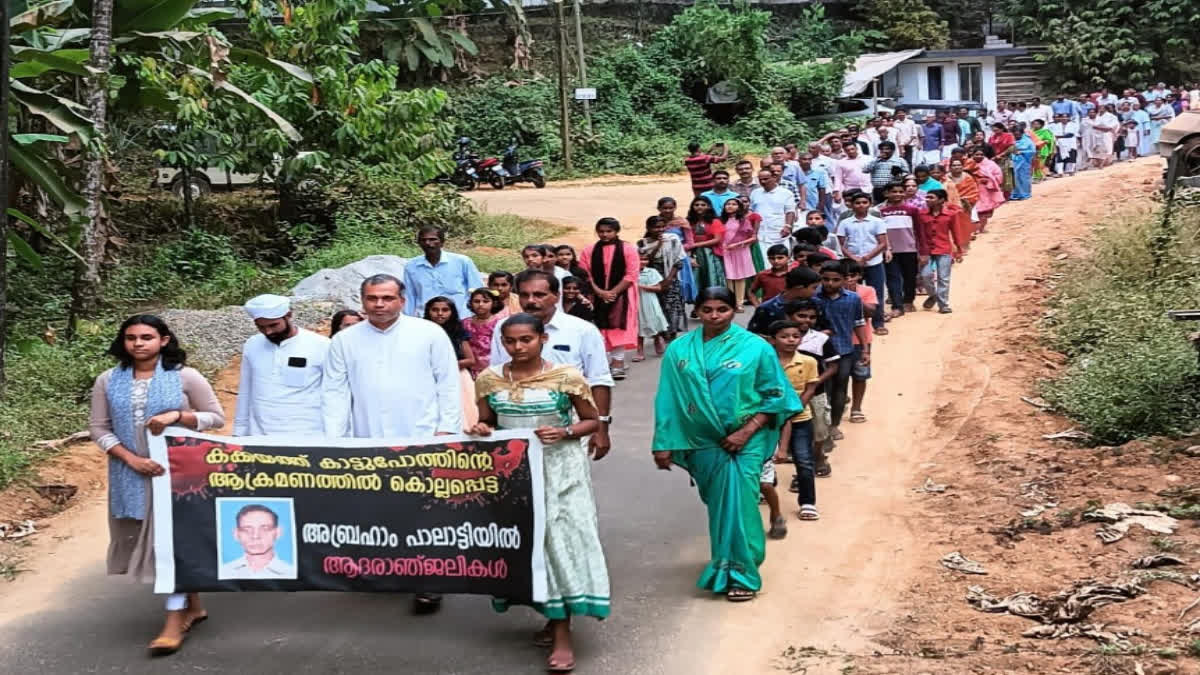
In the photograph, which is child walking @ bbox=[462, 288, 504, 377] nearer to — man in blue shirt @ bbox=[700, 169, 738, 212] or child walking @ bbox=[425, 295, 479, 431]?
child walking @ bbox=[425, 295, 479, 431]

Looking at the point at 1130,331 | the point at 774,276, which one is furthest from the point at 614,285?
the point at 1130,331

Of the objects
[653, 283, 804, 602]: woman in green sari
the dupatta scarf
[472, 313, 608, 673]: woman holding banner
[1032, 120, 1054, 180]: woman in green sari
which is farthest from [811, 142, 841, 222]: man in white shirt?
[472, 313, 608, 673]: woman holding banner

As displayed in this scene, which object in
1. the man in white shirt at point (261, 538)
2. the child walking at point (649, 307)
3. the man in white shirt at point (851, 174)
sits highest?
the man in white shirt at point (851, 174)

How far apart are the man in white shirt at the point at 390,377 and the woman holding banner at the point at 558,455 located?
479 mm

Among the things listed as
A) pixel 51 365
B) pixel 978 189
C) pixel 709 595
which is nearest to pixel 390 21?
pixel 978 189

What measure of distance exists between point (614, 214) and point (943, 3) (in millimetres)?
23933

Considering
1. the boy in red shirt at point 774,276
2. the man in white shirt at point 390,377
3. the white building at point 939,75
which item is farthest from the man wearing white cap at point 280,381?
the white building at point 939,75

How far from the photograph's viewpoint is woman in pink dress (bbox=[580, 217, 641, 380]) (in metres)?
11.8

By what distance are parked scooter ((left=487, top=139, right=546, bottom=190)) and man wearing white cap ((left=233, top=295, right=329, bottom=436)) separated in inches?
880

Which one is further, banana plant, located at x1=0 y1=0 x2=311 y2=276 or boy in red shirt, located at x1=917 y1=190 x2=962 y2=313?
boy in red shirt, located at x1=917 y1=190 x2=962 y2=313

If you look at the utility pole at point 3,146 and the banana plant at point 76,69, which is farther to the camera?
the banana plant at point 76,69

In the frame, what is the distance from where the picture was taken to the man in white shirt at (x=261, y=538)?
614 centimetres

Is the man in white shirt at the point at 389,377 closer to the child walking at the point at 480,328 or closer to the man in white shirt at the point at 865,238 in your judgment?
the child walking at the point at 480,328

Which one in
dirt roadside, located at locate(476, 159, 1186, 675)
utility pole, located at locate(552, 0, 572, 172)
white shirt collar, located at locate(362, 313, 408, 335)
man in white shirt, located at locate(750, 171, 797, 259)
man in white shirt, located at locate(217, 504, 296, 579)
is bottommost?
dirt roadside, located at locate(476, 159, 1186, 675)
